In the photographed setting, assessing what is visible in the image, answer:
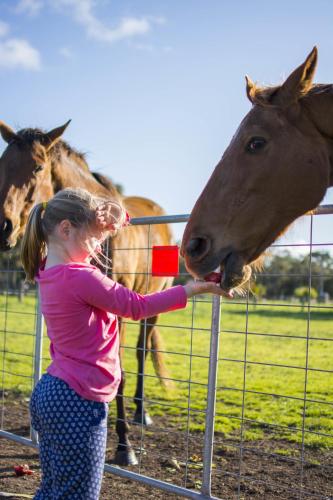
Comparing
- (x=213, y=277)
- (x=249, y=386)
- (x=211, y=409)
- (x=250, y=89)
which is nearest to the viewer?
(x=213, y=277)

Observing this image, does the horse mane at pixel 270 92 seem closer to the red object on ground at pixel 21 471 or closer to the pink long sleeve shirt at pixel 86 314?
the pink long sleeve shirt at pixel 86 314

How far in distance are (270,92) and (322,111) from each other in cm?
28

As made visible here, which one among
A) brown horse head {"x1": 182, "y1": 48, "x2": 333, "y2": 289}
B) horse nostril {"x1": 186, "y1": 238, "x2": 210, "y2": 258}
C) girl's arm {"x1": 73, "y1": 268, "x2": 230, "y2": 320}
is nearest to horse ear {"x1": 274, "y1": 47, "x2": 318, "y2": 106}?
brown horse head {"x1": 182, "y1": 48, "x2": 333, "y2": 289}

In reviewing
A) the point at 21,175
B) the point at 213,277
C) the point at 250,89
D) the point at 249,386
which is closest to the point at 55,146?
the point at 21,175

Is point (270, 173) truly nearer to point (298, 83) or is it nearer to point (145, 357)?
point (298, 83)

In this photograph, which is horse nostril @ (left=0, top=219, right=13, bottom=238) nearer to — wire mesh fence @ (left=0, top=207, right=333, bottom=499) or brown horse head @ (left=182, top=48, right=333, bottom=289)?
wire mesh fence @ (left=0, top=207, right=333, bottom=499)

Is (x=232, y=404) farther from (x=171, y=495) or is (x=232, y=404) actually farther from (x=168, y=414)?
(x=171, y=495)

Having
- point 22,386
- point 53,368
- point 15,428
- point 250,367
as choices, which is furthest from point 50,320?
point 250,367

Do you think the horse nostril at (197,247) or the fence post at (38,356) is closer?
the horse nostril at (197,247)

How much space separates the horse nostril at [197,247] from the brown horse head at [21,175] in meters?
2.82

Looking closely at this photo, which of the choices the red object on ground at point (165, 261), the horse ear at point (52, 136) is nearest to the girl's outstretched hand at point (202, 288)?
the red object on ground at point (165, 261)

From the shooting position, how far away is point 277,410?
19.9ft

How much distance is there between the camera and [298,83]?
8.07ft

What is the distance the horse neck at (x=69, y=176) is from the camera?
5.18m
